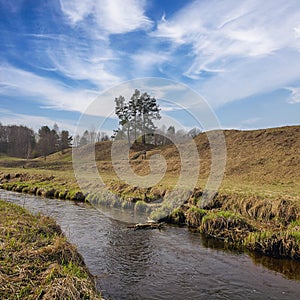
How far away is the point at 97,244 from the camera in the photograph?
12867mm

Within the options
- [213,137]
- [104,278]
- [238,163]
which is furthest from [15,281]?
[213,137]

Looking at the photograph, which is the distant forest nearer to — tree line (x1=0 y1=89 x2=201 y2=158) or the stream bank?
tree line (x1=0 y1=89 x2=201 y2=158)

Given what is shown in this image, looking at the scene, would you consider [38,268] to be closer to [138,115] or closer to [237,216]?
[237,216]

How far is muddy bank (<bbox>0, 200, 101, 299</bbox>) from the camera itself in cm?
611

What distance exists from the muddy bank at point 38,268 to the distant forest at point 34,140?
243 feet

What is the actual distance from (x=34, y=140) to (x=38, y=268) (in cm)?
10236

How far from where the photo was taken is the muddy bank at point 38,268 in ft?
20.0

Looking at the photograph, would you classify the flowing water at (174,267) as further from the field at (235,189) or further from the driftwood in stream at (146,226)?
the field at (235,189)

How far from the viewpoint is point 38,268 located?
722cm

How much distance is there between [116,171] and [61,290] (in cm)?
4596

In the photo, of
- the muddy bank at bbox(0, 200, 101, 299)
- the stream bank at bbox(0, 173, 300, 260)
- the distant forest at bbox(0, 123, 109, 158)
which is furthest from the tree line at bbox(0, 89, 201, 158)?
the muddy bank at bbox(0, 200, 101, 299)

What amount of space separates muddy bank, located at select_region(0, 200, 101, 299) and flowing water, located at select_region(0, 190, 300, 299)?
59.1 inches

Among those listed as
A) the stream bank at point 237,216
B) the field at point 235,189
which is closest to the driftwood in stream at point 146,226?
the stream bank at point 237,216

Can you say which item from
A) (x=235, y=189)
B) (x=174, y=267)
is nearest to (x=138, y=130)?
(x=235, y=189)
